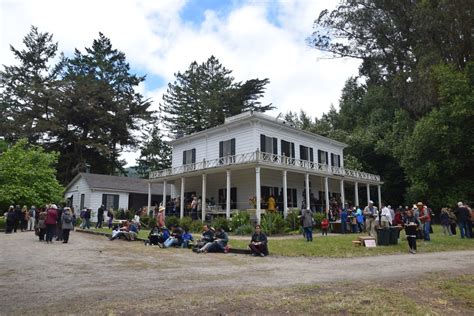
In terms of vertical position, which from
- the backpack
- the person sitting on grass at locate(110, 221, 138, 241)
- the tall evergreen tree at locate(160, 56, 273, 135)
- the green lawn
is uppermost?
the tall evergreen tree at locate(160, 56, 273, 135)

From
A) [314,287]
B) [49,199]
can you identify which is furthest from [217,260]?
[49,199]

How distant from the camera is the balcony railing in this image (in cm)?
2359

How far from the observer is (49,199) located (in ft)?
94.0

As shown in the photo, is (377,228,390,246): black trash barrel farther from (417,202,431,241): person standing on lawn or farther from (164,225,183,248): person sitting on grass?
(164,225,183,248): person sitting on grass

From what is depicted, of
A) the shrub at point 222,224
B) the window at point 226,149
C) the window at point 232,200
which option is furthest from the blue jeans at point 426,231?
the window at point 226,149

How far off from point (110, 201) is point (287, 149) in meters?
18.0

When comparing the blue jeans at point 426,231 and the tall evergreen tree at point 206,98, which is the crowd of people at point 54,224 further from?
the tall evergreen tree at point 206,98

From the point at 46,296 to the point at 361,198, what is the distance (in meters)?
36.7

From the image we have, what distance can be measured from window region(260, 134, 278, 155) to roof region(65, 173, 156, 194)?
53.9ft

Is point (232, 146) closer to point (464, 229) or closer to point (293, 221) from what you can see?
point (293, 221)

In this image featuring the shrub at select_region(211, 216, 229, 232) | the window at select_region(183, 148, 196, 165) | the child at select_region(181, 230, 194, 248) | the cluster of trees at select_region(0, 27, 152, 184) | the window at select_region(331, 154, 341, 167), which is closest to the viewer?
the child at select_region(181, 230, 194, 248)

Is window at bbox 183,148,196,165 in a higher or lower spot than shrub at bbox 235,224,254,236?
higher

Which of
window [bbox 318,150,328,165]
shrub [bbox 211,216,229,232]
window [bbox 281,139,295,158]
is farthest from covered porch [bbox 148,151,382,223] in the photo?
window [bbox 318,150,328,165]

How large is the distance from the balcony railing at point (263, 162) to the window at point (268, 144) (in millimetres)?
816
